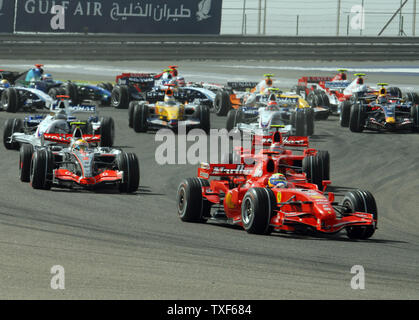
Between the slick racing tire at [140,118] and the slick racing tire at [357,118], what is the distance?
6.84 meters

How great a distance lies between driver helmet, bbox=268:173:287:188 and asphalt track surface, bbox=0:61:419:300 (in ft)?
2.71

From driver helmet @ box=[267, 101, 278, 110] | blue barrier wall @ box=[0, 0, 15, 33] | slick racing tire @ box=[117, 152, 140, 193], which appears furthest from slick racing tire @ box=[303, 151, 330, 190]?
blue barrier wall @ box=[0, 0, 15, 33]

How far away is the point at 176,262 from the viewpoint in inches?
435

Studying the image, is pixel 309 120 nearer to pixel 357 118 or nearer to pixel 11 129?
pixel 357 118

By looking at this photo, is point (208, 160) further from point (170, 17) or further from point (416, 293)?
point (170, 17)

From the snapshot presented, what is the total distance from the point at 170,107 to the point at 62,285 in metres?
19.3

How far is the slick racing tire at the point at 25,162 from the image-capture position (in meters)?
18.6

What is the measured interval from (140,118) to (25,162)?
32.5 ft

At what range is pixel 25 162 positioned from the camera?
734 inches

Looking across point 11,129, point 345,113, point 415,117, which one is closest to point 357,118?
point 345,113

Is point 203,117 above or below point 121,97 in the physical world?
below

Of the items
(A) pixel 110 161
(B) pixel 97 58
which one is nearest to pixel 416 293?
(A) pixel 110 161

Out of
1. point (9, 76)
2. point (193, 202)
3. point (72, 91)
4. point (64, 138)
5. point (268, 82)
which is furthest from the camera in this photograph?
point (9, 76)

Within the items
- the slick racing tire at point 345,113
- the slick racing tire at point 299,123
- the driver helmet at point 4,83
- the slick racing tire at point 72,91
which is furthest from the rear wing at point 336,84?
the driver helmet at point 4,83
